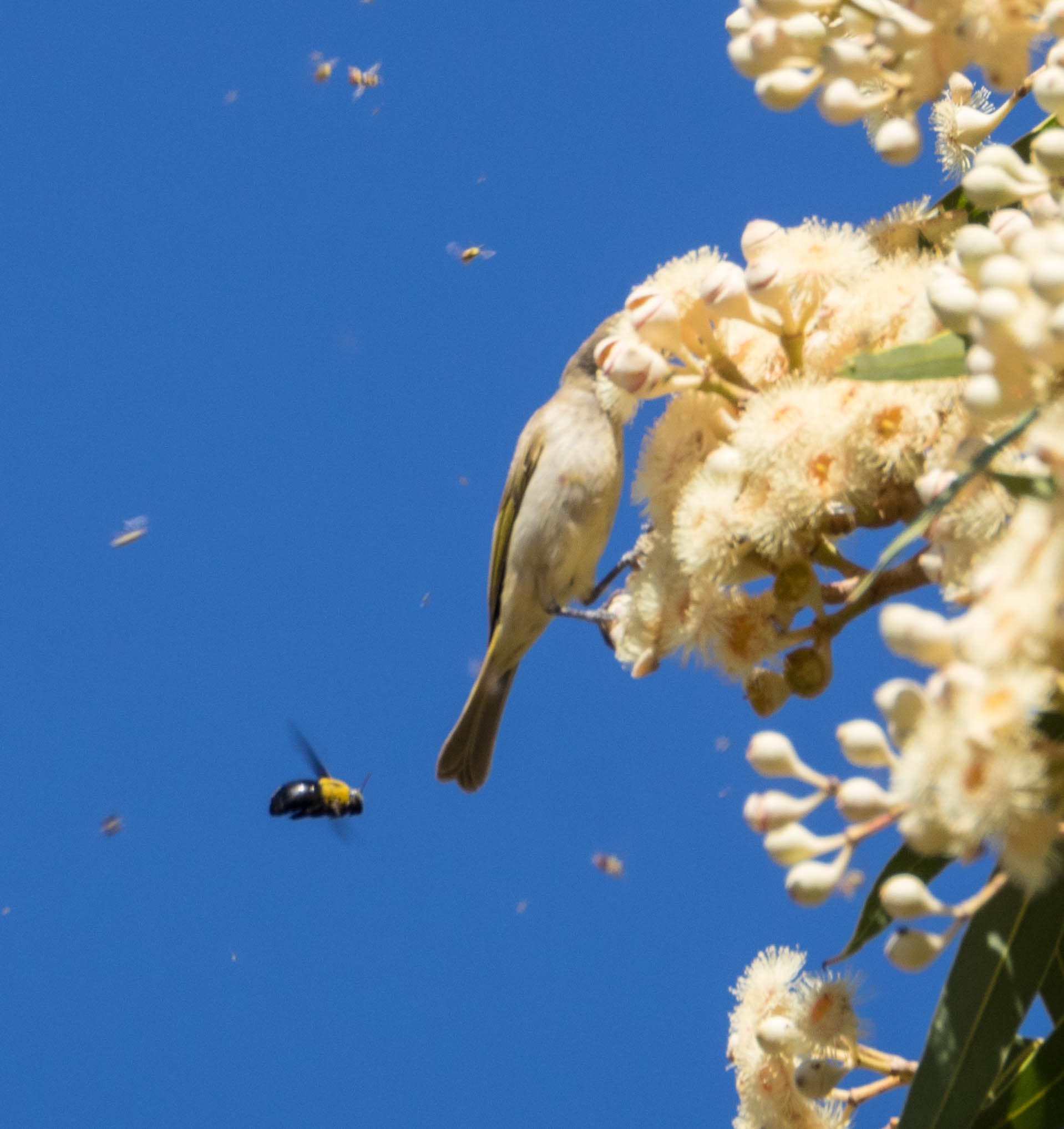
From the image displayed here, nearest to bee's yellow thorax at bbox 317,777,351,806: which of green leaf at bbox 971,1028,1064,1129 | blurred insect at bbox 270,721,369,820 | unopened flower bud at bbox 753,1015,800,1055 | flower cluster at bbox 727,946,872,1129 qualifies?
blurred insect at bbox 270,721,369,820

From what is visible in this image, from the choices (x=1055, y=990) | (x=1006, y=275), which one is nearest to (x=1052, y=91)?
(x=1006, y=275)

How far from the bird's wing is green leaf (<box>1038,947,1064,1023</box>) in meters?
1.51

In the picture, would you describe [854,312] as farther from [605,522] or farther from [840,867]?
[605,522]

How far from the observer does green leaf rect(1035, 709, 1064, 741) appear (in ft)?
2.71

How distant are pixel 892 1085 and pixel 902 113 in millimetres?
759

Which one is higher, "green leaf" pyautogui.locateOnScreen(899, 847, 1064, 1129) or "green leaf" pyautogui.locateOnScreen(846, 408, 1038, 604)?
"green leaf" pyautogui.locateOnScreen(846, 408, 1038, 604)

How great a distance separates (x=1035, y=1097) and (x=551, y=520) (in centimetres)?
151

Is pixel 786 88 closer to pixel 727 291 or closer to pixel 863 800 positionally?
pixel 727 291

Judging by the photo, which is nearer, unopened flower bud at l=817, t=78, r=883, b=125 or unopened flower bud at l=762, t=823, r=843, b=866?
unopened flower bud at l=762, t=823, r=843, b=866

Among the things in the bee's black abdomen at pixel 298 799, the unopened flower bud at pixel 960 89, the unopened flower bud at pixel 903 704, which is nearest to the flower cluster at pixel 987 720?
the unopened flower bud at pixel 903 704

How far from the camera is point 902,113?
3.16 feet

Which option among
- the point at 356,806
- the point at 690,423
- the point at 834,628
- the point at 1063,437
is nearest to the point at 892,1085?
the point at 834,628

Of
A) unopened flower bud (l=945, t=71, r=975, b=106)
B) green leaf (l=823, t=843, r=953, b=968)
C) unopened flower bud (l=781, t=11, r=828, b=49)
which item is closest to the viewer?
unopened flower bud (l=781, t=11, r=828, b=49)

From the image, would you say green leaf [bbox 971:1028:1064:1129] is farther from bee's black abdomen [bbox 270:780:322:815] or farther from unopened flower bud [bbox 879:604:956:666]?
bee's black abdomen [bbox 270:780:322:815]
